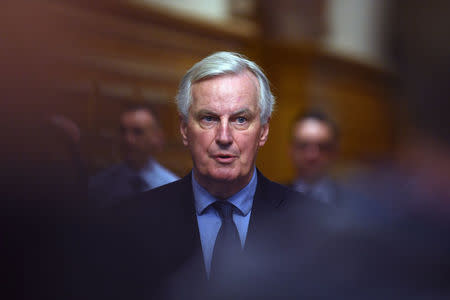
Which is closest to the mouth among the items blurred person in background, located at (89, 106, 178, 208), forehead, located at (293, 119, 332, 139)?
blurred person in background, located at (89, 106, 178, 208)

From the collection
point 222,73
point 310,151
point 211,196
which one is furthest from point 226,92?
Result: point 310,151

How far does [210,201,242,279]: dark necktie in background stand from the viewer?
1.89 feet

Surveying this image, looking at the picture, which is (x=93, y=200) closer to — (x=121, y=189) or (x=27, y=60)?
(x=121, y=189)

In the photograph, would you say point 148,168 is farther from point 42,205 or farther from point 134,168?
point 42,205

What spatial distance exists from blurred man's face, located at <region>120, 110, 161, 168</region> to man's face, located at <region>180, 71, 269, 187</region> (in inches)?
4.1

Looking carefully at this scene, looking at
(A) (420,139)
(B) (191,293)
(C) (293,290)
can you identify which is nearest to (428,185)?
(A) (420,139)

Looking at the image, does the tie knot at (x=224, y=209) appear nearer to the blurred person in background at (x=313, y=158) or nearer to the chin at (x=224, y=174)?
the chin at (x=224, y=174)

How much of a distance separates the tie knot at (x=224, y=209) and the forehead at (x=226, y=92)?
0.12 meters

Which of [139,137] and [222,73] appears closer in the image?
[222,73]

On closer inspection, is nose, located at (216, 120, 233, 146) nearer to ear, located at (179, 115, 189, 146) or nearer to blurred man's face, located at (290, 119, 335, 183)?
ear, located at (179, 115, 189, 146)

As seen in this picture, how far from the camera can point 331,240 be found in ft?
2.09

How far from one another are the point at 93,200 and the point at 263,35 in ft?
1.76

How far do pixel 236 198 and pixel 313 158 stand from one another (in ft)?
0.71

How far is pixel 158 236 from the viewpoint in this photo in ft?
1.99
